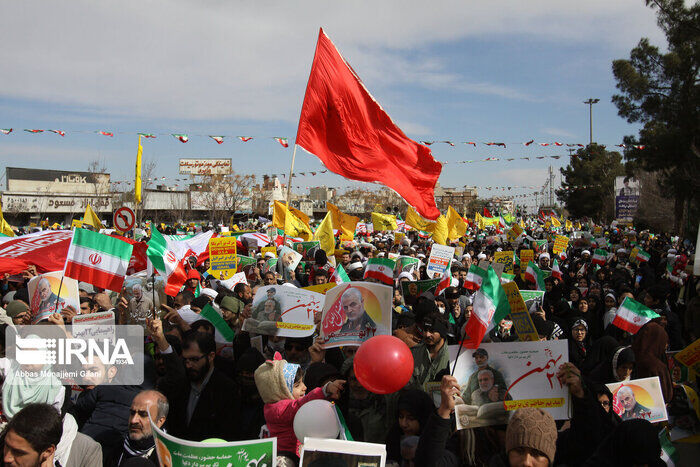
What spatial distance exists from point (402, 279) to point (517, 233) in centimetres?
1276

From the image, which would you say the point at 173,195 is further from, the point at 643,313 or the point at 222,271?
the point at 643,313

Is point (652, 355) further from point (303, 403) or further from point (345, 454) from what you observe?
point (345, 454)

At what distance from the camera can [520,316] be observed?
170 inches

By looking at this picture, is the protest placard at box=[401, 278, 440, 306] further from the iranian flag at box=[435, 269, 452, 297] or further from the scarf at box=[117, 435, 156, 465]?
the scarf at box=[117, 435, 156, 465]

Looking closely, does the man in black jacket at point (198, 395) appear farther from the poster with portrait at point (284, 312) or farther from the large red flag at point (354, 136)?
the large red flag at point (354, 136)

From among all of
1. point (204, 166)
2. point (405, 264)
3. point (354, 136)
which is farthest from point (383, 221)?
point (204, 166)

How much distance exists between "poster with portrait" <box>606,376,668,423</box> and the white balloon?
89.6 inches

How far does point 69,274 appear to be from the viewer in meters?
5.80

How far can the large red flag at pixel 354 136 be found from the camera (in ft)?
23.2

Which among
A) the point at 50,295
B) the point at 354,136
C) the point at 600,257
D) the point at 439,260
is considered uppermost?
→ the point at 354,136

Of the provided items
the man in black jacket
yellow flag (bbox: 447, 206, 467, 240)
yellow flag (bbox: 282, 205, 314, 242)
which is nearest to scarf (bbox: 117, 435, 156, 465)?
the man in black jacket

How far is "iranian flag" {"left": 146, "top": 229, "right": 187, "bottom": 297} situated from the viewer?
7539 millimetres

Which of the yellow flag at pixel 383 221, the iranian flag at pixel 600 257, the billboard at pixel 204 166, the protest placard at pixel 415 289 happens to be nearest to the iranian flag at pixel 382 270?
the protest placard at pixel 415 289

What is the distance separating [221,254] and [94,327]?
545 centimetres
